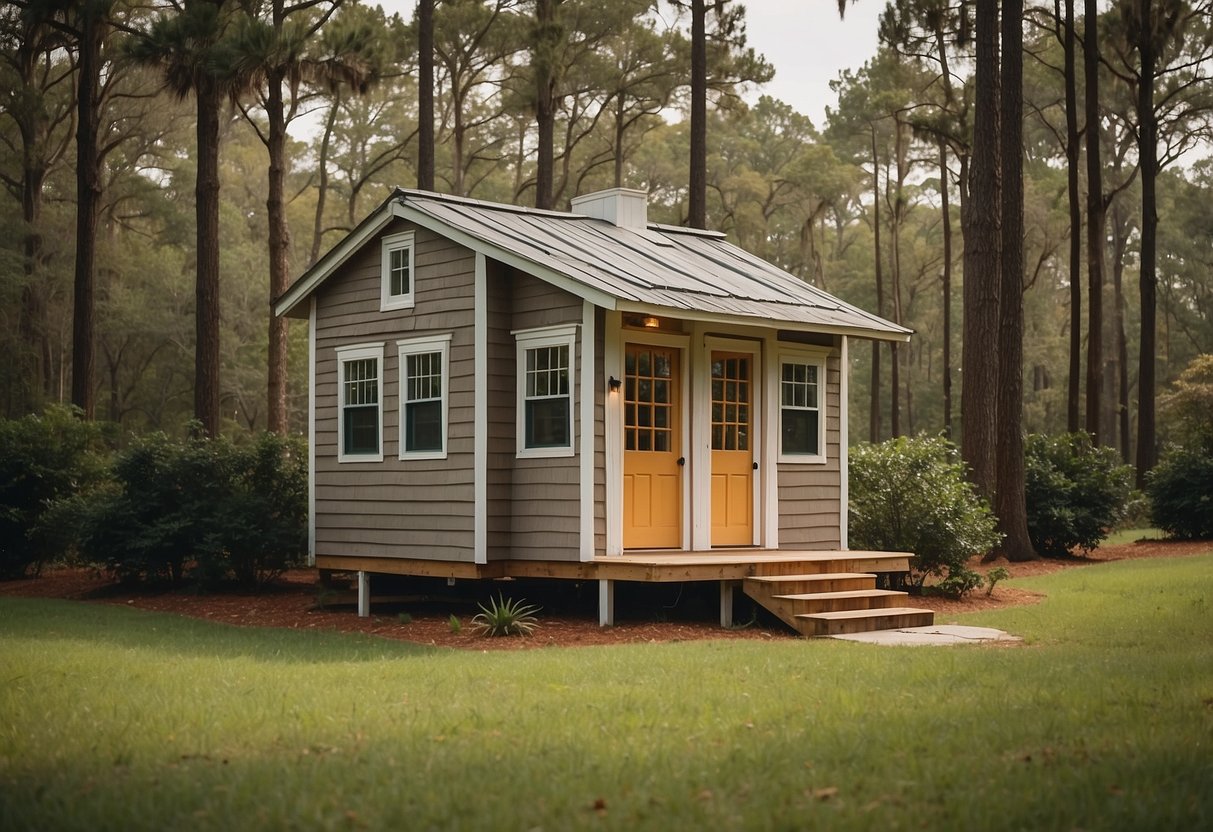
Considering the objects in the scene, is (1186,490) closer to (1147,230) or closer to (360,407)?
(1147,230)

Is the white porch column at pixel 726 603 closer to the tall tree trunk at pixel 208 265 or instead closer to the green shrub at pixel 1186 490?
the tall tree trunk at pixel 208 265

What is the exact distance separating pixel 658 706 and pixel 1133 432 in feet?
183

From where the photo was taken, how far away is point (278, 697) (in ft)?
27.7

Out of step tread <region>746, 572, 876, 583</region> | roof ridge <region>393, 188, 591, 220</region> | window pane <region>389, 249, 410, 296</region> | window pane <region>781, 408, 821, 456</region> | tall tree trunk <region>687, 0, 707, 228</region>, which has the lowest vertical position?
step tread <region>746, 572, 876, 583</region>

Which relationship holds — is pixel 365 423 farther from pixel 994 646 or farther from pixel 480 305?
pixel 994 646

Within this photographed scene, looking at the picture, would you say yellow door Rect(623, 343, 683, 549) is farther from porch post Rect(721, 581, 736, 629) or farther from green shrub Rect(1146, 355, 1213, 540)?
green shrub Rect(1146, 355, 1213, 540)

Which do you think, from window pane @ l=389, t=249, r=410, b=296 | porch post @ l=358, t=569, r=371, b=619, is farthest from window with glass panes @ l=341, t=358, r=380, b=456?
porch post @ l=358, t=569, r=371, b=619

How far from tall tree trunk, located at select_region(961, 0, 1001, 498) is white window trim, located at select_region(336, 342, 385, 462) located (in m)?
9.26

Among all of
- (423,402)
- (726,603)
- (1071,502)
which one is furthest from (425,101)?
(726,603)

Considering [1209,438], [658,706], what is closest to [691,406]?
[658,706]

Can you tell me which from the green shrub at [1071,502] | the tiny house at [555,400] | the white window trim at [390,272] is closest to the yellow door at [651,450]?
the tiny house at [555,400]

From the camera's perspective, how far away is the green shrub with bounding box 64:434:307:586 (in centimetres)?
1781

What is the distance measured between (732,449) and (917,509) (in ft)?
9.56

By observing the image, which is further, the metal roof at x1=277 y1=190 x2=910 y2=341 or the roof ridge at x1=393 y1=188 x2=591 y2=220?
the roof ridge at x1=393 y1=188 x2=591 y2=220
